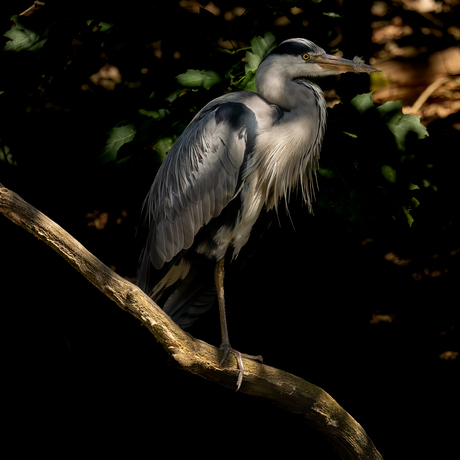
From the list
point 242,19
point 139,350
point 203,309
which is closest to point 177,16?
point 242,19

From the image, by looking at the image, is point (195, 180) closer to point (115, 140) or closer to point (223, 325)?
point (115, 140)

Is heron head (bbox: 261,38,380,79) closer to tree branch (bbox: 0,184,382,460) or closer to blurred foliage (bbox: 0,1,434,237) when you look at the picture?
blurred foliage (bbox: 0,1,434,237)

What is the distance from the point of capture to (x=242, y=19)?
235 cm

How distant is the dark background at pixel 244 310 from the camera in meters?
2.89

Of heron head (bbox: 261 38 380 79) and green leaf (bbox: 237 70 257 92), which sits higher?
heron head (bbox: 261 38 380 79)

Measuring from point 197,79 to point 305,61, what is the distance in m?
0.47

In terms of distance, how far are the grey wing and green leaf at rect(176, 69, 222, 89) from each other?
0.11 meters

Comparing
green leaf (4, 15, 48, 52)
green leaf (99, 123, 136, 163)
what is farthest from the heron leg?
green leaf (4, 15, 48, 52)

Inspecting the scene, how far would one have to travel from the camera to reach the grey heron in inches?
85.5

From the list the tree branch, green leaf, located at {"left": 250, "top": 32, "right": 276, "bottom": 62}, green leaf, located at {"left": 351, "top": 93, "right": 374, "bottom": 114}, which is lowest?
the tree branch

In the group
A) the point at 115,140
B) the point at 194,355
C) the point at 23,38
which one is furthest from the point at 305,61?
the point at 194,355

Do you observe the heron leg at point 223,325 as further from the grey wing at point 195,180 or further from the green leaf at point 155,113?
the green leaf at point 155,113

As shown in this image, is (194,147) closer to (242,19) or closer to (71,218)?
(242,19)

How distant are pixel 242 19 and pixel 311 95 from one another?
1.55 feet
